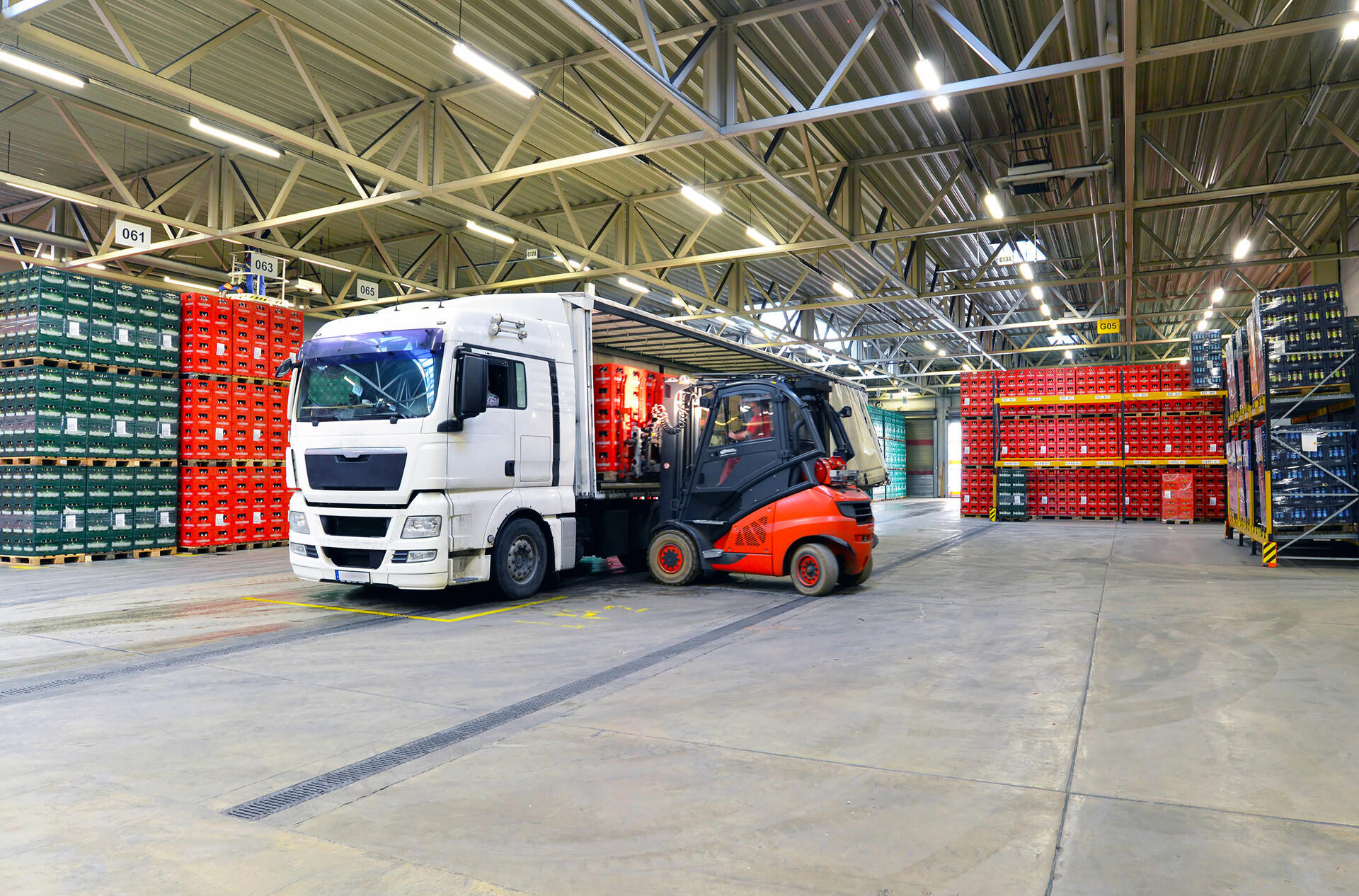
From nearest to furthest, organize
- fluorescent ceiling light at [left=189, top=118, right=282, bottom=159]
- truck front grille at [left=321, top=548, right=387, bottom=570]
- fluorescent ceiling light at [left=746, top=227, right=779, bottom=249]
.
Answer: truck front grille at [left=321, top=548, right=387, bottom=570] → fluorescent ceiling light at [left=189, top=118, right=282, bottom=159] → fluorescent ceiling light at [left=746, top=227, right=779, bottom=249]

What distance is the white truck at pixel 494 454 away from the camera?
24.9 feet

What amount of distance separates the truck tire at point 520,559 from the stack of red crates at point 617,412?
1359 mm

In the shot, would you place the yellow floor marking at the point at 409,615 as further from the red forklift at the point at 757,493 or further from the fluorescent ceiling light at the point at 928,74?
the fluorescent ceiling light at the point at 928,74

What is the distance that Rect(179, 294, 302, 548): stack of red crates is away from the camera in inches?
541

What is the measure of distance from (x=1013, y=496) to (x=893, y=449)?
625 inches

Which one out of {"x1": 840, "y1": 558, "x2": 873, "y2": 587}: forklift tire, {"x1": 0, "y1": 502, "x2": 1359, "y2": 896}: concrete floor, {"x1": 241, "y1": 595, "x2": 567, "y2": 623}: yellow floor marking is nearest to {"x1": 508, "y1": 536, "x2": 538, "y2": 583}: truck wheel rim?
{"x1": 241, "y1": 595, "x2": 567, "y2": 623}: yellow floor marking

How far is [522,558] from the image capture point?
8828 millimetres

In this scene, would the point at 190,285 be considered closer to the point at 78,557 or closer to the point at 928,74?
the point at 78,557

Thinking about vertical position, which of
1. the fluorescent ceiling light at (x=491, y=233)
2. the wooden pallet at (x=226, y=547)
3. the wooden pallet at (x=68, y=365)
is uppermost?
the fluorescent ceiling light at (x=491, y=233)

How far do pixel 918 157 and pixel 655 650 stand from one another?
36.4 feet

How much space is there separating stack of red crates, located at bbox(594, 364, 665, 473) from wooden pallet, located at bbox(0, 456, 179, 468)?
8288 millimetres

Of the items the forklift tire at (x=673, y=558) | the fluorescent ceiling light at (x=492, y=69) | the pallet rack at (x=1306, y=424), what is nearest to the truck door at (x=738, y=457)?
the forklift tire at (x=673, y=558)

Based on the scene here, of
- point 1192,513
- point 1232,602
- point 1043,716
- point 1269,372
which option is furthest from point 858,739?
point 1192,513

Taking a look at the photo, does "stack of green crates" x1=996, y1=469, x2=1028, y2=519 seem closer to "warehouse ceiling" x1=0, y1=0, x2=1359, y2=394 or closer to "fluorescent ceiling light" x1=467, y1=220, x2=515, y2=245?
"warehouse ceiling" x1=0, y1=0, x2=1359, y2=394
